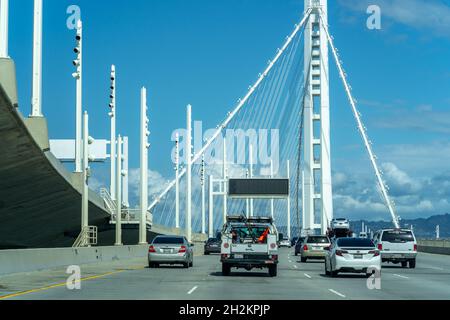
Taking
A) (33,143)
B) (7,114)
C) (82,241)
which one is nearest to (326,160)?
(82,241)

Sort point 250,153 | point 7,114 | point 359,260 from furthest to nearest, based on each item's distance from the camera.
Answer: point 250,153 < point 7,114 < point 359,260

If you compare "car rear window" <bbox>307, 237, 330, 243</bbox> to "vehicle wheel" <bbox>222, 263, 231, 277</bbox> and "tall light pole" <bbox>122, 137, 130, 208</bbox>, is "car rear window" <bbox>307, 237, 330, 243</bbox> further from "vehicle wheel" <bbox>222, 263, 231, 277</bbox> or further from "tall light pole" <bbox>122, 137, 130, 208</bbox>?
"tall light pole" <bbox>122, 137, 130, 208</bbox>

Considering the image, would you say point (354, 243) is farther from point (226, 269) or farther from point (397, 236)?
point (397, 236)

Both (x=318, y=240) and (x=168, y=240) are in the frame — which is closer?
(x=168, y=240)

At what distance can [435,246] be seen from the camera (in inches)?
2832

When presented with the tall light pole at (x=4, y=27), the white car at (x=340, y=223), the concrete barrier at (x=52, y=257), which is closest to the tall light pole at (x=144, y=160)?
the concrete barrier at (x=52, y=257)

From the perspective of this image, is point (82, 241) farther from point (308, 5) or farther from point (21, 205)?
point (308, 5)

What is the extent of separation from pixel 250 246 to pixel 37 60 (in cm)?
1330

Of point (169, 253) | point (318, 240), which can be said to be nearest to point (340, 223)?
point (318, 240)

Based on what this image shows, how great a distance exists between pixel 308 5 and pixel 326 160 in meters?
15.1

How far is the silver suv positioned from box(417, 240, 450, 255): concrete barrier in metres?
24.8

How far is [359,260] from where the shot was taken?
31.3 metres

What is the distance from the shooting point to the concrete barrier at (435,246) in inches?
2623

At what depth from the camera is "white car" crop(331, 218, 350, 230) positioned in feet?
234
